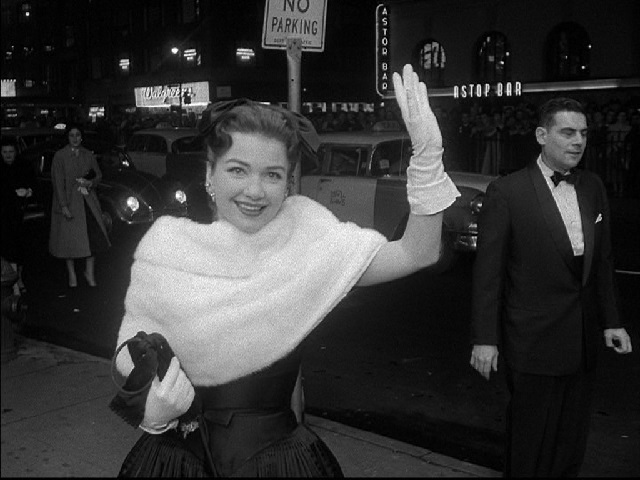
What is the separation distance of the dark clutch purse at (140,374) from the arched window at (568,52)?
25.0 m

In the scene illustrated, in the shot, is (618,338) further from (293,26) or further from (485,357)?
(293,26)

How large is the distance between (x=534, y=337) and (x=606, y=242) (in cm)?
58

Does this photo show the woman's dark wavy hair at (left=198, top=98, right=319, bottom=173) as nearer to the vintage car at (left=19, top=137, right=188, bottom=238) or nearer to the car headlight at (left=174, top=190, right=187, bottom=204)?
the vintage car at (left=19, top=137, right=188, bottom=238)

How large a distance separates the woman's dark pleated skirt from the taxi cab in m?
7.96

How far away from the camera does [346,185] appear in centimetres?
Result: 1084

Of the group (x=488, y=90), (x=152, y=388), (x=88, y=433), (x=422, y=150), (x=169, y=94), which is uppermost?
(x=169, y=94)

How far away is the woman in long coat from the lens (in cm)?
958

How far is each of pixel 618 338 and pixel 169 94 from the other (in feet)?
159

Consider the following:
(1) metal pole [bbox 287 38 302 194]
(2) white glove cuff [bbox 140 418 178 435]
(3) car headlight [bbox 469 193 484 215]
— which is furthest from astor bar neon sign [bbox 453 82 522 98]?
(2) white glove cuff [bbox 140 418 178 435]

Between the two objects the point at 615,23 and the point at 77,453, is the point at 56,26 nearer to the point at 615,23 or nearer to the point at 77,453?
the point at 615,23

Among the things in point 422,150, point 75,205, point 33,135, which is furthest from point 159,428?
point 33,135

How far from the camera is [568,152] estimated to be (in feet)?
12.4

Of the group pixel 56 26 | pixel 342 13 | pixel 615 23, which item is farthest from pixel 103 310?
pixel 56 26

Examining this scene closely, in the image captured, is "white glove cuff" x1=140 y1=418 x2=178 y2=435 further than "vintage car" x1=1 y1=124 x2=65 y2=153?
No
